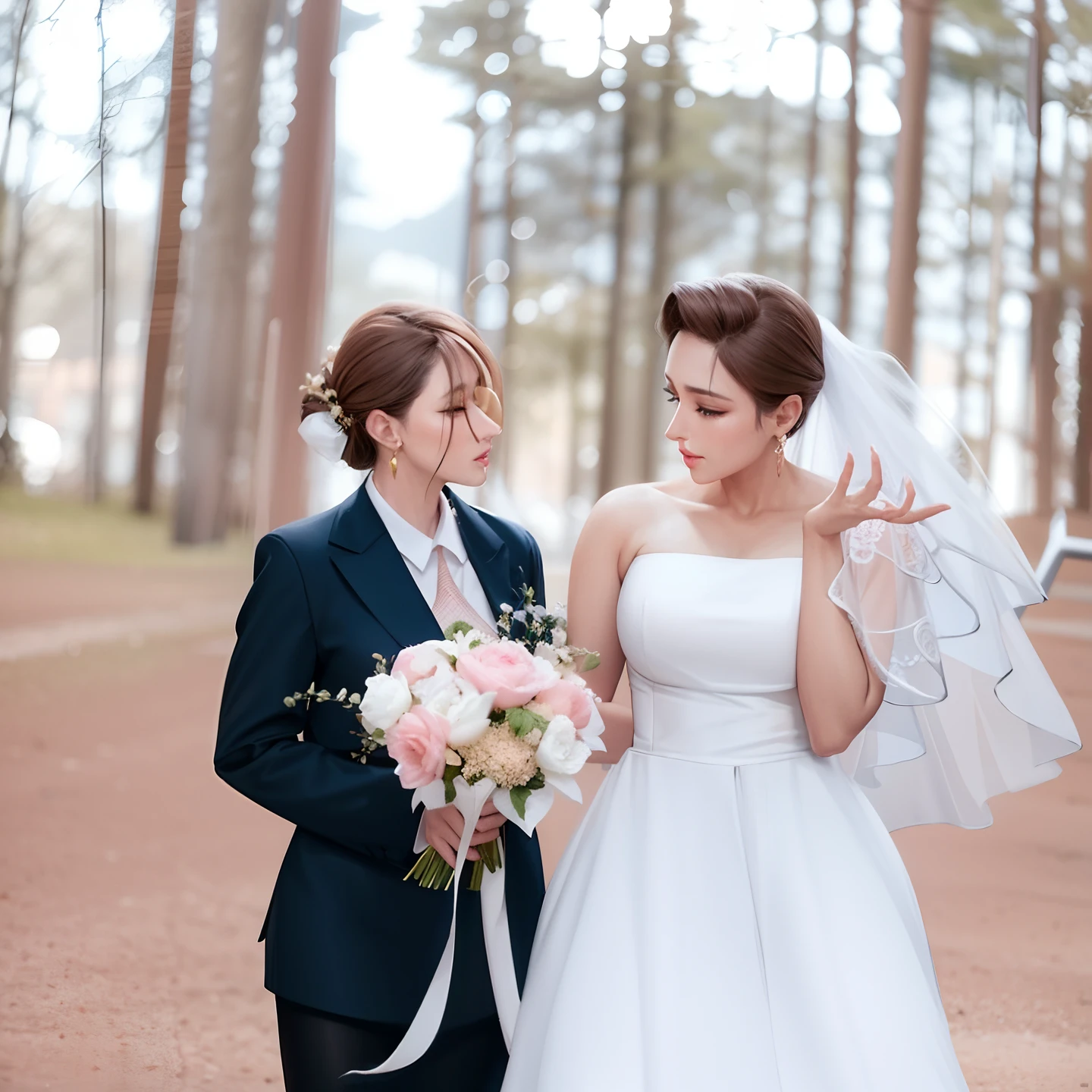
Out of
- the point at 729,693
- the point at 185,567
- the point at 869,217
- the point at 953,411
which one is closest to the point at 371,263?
the point at 185,567

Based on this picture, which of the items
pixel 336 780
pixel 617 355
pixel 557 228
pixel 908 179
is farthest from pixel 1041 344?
pixel 336 780

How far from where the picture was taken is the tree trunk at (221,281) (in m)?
4.55

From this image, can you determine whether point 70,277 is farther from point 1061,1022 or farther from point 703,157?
point 1061,1022

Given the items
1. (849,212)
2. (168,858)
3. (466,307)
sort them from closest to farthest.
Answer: (168,858)
(849,212)
(466,307)

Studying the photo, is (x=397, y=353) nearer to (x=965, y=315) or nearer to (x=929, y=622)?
(x=929, y=622)

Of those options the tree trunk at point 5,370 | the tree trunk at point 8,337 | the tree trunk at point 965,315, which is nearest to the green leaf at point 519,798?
the tree trunk at point 5,370

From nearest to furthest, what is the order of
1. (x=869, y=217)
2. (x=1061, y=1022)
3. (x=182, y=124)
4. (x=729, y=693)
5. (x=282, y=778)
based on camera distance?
(x=282, y=778)
(x=729, y=693)
(x=1061, y=1022)
(x=182, y=124)
(x=869, y=217)

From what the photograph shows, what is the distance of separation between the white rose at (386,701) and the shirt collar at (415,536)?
0.32m

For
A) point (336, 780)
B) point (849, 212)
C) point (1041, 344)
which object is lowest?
point (336, 780)

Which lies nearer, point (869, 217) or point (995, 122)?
point (995, 122)

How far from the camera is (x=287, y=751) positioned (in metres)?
1.58

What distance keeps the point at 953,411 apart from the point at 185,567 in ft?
10.3

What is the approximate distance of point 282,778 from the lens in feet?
5.14

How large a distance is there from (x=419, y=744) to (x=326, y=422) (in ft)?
1.89
